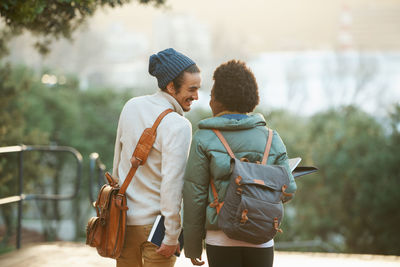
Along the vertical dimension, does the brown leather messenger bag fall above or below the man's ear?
below

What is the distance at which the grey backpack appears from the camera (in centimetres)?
259

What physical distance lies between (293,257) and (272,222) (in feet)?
13.4

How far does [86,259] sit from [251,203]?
3644 millimetres

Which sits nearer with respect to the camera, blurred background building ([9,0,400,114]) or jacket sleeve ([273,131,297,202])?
jacket sleeve ([273,131,297,202])

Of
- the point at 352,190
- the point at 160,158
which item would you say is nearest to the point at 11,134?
the point at 160,158

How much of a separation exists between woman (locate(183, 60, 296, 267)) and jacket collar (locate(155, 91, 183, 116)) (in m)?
0.17

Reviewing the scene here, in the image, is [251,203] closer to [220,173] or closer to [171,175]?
[220,173]

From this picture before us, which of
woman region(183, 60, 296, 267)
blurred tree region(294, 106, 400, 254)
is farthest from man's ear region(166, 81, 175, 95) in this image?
blurred tree region(294, 106, 400, 254)

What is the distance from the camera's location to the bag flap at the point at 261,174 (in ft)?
8.48

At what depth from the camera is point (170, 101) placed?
9.24 ft

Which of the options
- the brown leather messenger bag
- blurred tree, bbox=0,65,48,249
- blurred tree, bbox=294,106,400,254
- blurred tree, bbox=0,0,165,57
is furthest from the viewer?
blurred tree, bbox=294,106,400,254

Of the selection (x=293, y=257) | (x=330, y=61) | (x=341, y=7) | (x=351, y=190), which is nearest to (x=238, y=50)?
(x=330, y=61)

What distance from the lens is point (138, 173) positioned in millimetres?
2779

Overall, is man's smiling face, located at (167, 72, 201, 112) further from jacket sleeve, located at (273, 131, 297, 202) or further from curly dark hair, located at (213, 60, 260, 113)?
jacket sleeve, located at (273, 131, 297, 202)
